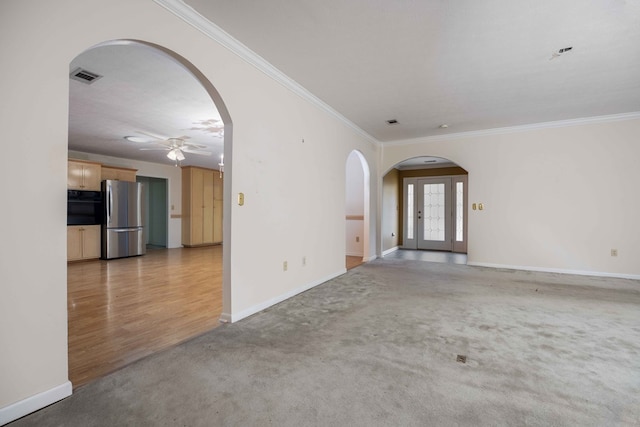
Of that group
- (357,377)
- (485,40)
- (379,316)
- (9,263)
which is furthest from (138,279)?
(485,40)

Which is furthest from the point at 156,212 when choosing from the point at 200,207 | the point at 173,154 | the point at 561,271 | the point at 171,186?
the point at 561,271

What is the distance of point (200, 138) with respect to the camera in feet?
20.0

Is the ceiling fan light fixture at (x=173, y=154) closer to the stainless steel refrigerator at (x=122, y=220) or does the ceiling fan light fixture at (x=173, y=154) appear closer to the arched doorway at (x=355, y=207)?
the stainless steel refrigerator at (x=122, y=220)

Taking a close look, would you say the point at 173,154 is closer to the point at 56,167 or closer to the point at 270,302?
the point at 270,302

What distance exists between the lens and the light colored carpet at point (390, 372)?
1.56 m

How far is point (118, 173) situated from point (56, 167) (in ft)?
21.4

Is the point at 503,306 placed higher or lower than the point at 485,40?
lower

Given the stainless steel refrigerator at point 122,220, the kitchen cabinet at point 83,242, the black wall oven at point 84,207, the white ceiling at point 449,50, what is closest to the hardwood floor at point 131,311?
the kitchen cabinet at point 83,242

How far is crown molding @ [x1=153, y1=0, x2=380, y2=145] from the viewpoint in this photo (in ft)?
7.29

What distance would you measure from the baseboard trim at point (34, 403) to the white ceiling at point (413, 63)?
2.47 meters

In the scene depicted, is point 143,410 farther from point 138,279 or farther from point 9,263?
point 138,279

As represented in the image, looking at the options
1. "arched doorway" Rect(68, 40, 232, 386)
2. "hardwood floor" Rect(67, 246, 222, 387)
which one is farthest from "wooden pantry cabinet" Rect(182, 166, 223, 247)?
"hardwood floor" Rect(67, 246, 222, 387)

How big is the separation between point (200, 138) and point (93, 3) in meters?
4.48

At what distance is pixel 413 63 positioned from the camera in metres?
3.10
